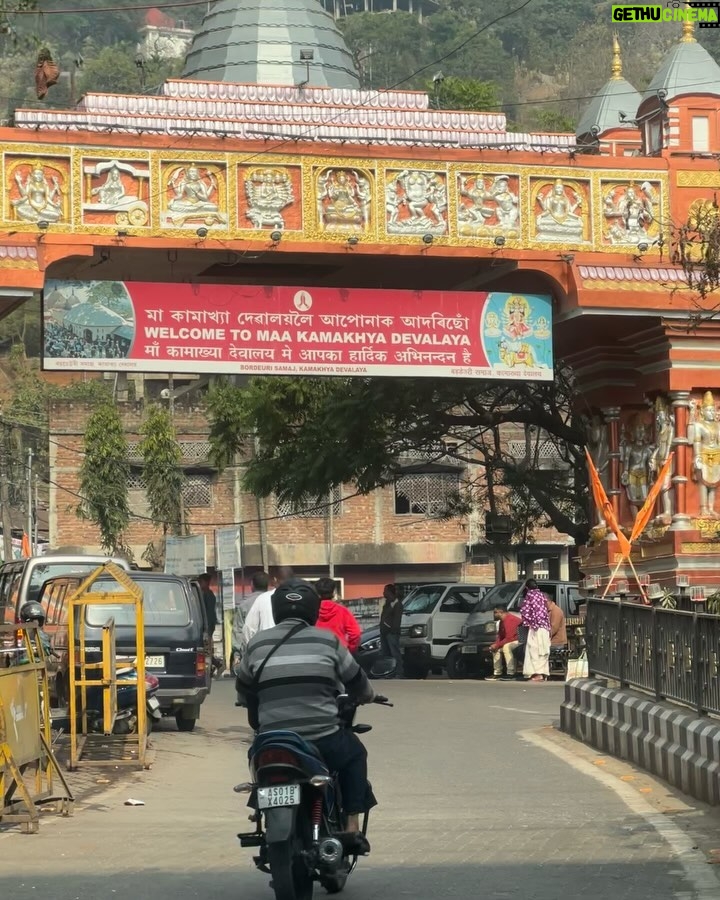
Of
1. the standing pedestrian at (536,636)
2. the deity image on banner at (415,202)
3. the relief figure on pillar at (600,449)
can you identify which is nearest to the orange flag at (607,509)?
the relief figure on pillar at (600,449)

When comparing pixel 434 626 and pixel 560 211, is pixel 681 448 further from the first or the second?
pixel 434 626

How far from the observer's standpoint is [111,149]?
22.5 meters

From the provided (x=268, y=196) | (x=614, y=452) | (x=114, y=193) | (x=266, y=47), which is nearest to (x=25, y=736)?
(x=114, y=193)

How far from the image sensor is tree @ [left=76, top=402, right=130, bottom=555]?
48.0 meters

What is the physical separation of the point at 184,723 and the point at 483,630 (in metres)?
12.0

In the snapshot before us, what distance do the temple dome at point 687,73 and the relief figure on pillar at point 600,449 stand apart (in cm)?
505

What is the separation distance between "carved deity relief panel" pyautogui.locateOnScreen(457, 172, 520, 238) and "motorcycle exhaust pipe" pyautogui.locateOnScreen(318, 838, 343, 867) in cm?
1672

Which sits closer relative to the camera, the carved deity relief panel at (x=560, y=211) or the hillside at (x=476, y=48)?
the carved deity relief panel at (x=560, y=211)

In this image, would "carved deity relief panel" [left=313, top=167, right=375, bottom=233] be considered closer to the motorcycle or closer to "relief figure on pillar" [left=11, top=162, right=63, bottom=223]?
"relief figure on pillar" [left=11, top=162, right=63, bottom=223]

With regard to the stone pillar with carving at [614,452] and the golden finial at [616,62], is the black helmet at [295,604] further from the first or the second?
the golden finial at [616,62]

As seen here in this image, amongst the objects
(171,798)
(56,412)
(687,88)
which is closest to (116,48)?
(56,412)

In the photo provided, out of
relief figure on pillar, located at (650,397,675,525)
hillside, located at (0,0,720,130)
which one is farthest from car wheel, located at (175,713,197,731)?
hillside, located at (0,0,720,130)

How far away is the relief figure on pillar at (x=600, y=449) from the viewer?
1062 inches

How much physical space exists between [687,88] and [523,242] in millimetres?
3893
